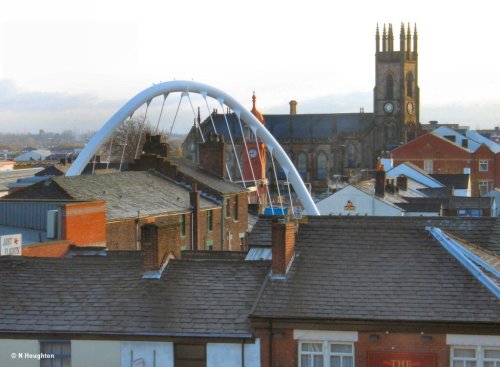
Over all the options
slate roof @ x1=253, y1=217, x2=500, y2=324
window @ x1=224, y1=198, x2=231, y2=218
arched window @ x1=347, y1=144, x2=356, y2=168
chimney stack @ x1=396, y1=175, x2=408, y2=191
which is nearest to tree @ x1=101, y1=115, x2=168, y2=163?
arched window @ x1=347, y1=144, x2=356, y2=168

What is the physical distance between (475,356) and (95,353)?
27.9 ft

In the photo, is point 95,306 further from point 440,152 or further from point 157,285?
point 440,152

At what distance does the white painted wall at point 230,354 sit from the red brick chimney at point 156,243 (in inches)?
126

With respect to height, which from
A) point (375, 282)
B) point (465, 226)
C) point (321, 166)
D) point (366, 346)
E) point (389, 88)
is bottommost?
point (366, 346)

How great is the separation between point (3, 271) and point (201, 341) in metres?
6.15

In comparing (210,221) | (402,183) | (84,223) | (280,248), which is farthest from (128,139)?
(280,248)

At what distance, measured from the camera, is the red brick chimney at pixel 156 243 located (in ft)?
72.6

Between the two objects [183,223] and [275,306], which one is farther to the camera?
[183,223]

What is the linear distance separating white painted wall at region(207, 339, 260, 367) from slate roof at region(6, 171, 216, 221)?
18.5 metres

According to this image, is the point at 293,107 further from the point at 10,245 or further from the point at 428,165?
the point at 10,245

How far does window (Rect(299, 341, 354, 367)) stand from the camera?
20328 millimetres

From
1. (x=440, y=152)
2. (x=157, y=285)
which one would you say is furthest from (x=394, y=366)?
(x=440, y=152)

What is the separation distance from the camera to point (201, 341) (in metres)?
20.2

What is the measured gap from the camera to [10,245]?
88.8 feet
